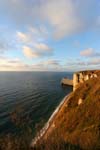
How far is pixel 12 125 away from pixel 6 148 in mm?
24663

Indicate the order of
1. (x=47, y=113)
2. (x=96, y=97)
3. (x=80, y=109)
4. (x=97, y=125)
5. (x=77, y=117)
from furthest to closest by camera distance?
(x=47, y=113)
(x=96, y=97)
(x=80, y=109)
(x=77, y=117)
(x=97, y=125)

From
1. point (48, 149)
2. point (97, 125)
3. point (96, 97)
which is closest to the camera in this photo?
point (48, 149)

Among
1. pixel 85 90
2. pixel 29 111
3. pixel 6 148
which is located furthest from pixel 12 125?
pixel 6 148

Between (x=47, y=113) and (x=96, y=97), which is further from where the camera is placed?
(x=47, y=113)

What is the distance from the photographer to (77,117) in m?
27.4

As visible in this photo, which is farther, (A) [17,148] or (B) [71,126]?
(B) [71,126]

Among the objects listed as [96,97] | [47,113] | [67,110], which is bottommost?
[47,113]

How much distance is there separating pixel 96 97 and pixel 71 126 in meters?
10.7

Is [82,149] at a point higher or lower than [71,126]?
higher

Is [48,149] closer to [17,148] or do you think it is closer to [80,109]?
[17,148]

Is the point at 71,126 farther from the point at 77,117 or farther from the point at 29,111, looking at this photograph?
the point at 29,111

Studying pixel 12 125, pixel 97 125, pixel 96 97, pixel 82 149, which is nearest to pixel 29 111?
pixel 12 125

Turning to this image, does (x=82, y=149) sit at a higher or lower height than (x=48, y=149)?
lower

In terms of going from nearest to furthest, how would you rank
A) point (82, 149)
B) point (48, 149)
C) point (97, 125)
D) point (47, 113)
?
point (48, 149) → point (82, 149) → point (97, 125) → point (47, 113)
